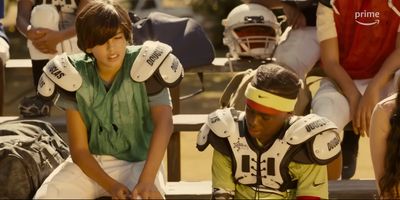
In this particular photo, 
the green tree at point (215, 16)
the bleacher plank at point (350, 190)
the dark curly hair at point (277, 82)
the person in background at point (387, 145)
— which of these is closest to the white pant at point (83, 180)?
the dark curly hair at point (277, 82)

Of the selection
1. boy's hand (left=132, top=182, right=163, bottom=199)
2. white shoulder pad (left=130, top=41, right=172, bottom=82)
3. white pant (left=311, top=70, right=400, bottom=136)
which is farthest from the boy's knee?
boy's hand (left=132, top=182, right=163, bottom=199)

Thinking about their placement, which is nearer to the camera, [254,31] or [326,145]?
[326,145]

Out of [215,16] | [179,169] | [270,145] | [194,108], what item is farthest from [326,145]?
[215,16]

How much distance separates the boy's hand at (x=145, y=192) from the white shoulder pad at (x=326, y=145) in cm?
66

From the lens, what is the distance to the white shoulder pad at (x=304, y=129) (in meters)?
5.29

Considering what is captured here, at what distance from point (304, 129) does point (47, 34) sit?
89.2 inches

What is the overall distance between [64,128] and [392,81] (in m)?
1.76

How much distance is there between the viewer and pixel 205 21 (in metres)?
17.1

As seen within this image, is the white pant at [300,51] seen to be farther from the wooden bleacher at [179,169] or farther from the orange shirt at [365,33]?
the wooden bleacher at [179,169]

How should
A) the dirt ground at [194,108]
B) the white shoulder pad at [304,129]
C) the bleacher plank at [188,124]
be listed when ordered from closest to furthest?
the white shoulder pad at [304,129] → the bleacher plank at [188,124] → the dirt ground at [194,108]

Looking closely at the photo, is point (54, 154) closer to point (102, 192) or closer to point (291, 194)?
point (102, 192)

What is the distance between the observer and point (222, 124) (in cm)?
540

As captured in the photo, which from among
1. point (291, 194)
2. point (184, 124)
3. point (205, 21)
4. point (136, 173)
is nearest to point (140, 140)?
point (136, 173)

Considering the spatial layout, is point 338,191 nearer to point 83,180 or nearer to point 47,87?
point 83,180
